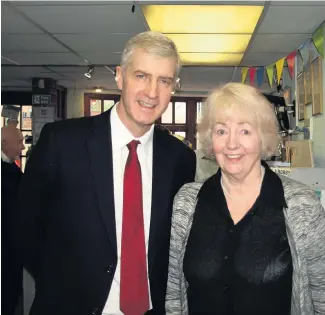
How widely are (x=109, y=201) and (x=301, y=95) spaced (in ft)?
11.8

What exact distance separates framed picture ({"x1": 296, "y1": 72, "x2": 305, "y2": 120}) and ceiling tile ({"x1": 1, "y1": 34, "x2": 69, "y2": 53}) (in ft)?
9.25

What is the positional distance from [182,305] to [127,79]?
3.03 feet

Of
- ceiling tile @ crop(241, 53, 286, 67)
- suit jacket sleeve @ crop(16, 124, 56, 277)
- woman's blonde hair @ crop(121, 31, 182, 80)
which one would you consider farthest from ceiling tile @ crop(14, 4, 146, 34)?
suit jacket sleeve @ crop(16, 124, 56, 277)

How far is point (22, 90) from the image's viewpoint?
10.0 metres

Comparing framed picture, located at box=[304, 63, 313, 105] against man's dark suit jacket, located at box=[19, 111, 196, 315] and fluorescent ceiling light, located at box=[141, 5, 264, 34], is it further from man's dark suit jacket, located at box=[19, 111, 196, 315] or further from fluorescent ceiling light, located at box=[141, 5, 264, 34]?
man's dark suit jacket, located at box=[19, 111, 196, 315]

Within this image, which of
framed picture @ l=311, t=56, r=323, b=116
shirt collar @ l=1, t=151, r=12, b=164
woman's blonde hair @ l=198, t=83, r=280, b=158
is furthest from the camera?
framed picture @ l=311, t=56, r=323, b=116

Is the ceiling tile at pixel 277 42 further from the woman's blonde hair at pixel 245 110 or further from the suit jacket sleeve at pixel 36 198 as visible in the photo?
the suit jacket sleeve at pixel 36 198

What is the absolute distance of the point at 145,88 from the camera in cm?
169

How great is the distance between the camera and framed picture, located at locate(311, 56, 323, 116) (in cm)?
392

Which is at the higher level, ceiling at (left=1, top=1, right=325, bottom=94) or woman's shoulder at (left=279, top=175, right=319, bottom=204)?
ceiling at (left=1, top=1, right=325, bottom=94)

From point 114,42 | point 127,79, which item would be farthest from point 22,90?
point 127,79

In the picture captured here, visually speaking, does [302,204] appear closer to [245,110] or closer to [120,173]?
[245,110]

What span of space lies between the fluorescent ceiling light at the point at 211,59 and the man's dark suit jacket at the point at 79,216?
4.48 metres

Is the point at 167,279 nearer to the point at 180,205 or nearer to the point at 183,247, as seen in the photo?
the point at 183,247
